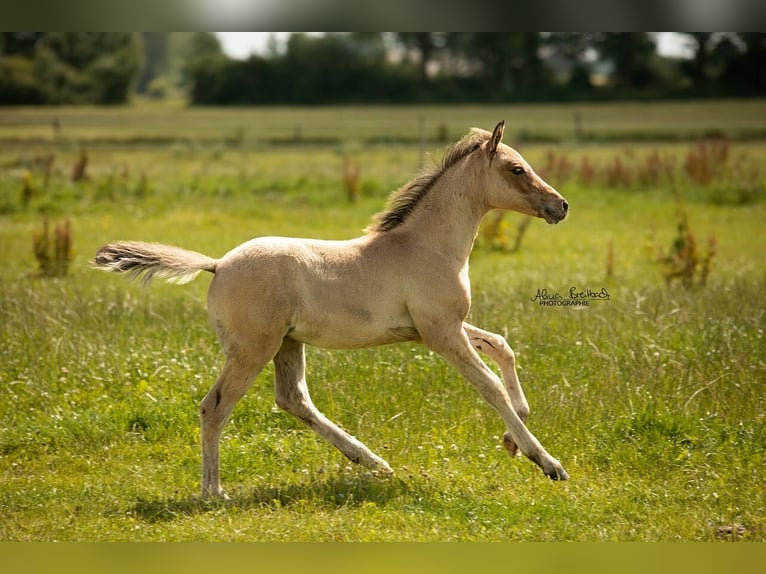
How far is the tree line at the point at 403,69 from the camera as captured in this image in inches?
1436

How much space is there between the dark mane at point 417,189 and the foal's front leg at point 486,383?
3.01 feet

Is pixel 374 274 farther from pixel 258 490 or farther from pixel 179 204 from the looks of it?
pixel 179 204

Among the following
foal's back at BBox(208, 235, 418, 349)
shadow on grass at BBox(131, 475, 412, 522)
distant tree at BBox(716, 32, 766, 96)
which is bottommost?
shadow on grass at BBox(131, 475, 412, 522)

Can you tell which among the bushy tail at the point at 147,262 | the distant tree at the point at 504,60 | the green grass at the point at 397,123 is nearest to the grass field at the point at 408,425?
the bushy tail at the point at 147,262

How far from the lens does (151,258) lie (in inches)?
253

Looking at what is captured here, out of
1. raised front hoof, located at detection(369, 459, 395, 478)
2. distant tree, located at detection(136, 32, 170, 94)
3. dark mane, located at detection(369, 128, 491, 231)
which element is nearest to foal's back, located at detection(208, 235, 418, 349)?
dark mane, located at detection(369, 128, 491, 231)

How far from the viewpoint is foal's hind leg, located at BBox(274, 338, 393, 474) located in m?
6.59

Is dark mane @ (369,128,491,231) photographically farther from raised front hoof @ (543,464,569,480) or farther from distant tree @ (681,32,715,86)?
distant tree @ (681,32,715,86)

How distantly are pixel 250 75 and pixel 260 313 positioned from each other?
40.3 metres

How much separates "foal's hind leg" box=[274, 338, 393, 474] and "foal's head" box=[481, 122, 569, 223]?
1.82 m

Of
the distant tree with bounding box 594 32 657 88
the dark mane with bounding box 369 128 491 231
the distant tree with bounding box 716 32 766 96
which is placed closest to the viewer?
the dark mane with bounding box 369 128 491 231

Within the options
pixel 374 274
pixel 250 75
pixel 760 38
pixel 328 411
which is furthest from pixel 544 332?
pixel 250 75

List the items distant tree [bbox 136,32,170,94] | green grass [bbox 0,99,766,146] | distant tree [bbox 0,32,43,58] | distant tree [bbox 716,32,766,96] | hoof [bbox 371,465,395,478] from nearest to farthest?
1. hoof [bbox 371,465,395,478]
2. distant tree [bbox 716,32,766,96]
3. green grass [bbox 0,99,766,146]
4. distant tree [bbox 0,32,43,58]
5. distant tree [bbox 136,32,170,94]

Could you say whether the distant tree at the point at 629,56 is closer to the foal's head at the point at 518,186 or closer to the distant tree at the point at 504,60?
the distant tree at the point at 504,60
